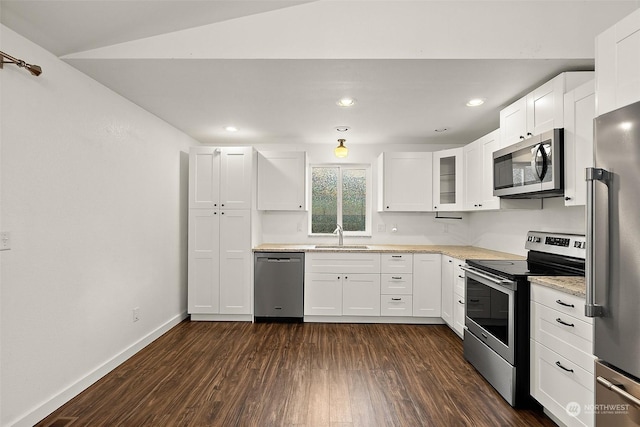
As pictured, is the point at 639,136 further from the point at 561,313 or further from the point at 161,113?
the point at 161,113

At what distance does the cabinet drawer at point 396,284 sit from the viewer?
12.4 feet

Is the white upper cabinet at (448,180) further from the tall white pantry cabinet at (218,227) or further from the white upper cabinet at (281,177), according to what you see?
the tall white pantry cabinet at (218,227)

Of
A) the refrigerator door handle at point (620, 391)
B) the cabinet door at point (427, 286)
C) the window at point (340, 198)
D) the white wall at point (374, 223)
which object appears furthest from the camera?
the window at point (340, 198)

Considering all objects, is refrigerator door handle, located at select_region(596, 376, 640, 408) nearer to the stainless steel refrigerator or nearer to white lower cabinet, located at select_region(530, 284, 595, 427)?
the stainless steel refrigerator

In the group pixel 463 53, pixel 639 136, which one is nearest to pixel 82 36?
pixel 463 53

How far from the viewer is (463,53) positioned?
205 centimetres

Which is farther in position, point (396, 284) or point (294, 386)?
point (396, 284)

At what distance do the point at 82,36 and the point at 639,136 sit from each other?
2.90 metres

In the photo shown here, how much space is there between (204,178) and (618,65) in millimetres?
3656

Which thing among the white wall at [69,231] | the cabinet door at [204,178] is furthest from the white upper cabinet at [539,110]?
the white wall at [69,231]

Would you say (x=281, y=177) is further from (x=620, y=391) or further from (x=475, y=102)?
(x=620, y=391)

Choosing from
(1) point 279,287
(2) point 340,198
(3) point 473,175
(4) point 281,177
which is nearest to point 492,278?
(3) point 473,175

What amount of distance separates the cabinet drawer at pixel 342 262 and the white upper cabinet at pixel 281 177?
2.31ft

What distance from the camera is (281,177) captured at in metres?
4.12
